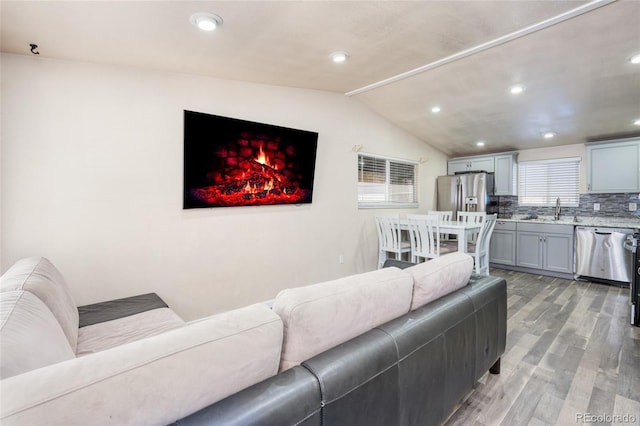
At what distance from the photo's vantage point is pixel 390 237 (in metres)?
4.23

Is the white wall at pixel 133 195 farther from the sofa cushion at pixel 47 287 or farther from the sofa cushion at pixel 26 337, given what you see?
the sofa cushion at pixel 26 337

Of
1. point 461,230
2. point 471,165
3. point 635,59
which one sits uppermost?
point 635,59

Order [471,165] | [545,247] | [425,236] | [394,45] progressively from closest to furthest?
[394,45], [425,236], [545,247], [471,165]

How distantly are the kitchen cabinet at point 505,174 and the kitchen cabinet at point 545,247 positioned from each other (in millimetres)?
726

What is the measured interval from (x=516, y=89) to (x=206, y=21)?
3211mm

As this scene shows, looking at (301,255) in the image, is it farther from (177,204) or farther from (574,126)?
(574,126)

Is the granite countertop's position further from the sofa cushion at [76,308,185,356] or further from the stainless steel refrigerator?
the sofa cushion at [76,308,185,356]

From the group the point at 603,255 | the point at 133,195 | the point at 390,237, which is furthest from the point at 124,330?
the point at 603,255

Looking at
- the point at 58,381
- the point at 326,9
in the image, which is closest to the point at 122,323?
the point at 58,381

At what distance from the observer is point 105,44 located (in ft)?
6.80

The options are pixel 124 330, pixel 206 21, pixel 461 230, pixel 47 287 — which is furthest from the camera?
pixel 461 230

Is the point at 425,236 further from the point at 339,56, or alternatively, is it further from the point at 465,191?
the point at 339,56

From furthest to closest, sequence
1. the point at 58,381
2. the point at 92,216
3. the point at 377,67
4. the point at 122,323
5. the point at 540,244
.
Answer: the point at 540,244
the point at 377,67
the point at 92,216
the point at 122,323
the point at 58,381

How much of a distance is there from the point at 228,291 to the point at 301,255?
0.98 meters
